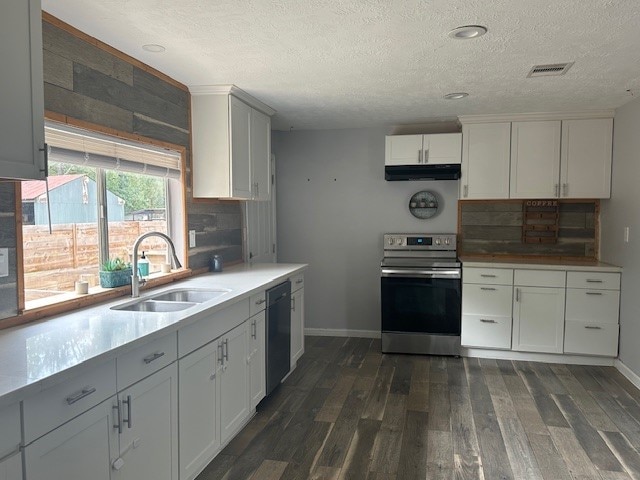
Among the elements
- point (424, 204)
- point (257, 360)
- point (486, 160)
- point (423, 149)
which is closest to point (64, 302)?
point (257, 360)

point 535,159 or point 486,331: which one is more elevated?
point 535,159

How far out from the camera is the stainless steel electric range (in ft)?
14.4

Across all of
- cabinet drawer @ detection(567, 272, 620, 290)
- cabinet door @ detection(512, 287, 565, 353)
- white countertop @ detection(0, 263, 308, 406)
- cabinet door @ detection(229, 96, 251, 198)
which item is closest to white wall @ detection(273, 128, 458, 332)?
cabinet door @ detection(512, 287, 565, 353)

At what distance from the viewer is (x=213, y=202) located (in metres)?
3.79

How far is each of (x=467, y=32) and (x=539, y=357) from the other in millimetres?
3107

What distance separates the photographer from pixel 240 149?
3588mm

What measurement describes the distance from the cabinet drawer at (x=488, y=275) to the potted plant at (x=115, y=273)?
9.61 feet

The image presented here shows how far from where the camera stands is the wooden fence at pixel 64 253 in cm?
222

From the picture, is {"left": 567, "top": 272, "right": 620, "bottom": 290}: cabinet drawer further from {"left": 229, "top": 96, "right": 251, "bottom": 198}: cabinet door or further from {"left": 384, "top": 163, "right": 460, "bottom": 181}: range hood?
{"left": 229, "top": 96, "right": 251, "bottom": 198}: cabinet door

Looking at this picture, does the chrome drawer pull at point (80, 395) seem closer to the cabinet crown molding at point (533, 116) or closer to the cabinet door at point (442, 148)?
the cabinet door at point (442, 148)

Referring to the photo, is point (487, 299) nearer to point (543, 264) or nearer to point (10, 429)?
point (543, 264)

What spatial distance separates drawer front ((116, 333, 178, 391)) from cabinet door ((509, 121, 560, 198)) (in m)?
3.52

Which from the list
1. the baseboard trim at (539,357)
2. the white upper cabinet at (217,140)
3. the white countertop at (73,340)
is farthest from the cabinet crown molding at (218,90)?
the baseboard trim at (539,357)

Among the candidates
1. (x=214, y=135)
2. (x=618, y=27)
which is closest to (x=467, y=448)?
(x=618, y=27)
